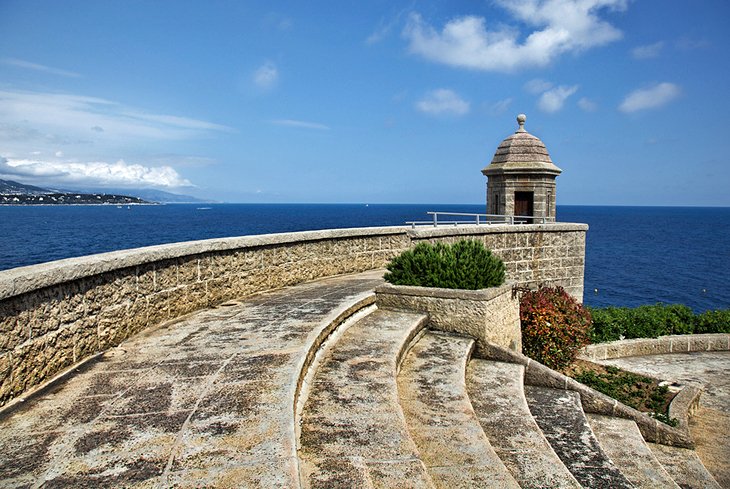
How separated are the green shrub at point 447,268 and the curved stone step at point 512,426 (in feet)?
4.63

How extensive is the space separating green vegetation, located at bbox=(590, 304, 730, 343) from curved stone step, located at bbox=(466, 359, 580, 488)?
8.21m

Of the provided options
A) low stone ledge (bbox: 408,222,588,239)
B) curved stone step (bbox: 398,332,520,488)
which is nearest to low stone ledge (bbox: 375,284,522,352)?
curved stone step (bbox: 398,332,520,488)

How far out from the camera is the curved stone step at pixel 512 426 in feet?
15.2

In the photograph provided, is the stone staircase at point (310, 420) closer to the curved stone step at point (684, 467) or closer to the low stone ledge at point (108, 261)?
the curved stone step at point (684, 467)

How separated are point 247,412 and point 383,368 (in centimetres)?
204

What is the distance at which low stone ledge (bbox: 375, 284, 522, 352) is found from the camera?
8.09 metres

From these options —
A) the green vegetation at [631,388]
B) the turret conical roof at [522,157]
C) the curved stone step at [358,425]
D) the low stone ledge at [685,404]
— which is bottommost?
the green vegetation at [631,388]

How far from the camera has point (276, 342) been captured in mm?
5895

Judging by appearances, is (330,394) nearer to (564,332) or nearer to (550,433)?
(550,433)

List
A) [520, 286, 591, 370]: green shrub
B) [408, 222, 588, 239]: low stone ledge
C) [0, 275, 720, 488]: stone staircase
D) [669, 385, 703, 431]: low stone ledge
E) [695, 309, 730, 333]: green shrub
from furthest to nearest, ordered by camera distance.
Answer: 1. [695, 309, 730, 333]: green shrub
2. [408, 222, 588, 239]: low stone ledge
3. [520, 286, 591, 370]: green shrub
4. [669, 385, 703, 431]: low stone ledge
5. [0, 275, 720, 488]: stone staircase

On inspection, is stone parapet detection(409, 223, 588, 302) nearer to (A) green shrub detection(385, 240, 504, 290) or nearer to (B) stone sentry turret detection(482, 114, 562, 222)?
(B) stone sentry turret detection(482, 114, 562, 222)

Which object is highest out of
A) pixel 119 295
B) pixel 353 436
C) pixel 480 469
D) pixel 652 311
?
pixel 119 295

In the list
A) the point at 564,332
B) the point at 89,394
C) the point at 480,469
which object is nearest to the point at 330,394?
the point at 480,469

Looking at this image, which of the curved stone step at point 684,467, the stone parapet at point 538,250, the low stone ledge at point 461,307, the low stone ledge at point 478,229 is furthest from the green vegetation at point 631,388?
the stone parapet at point 538,250
